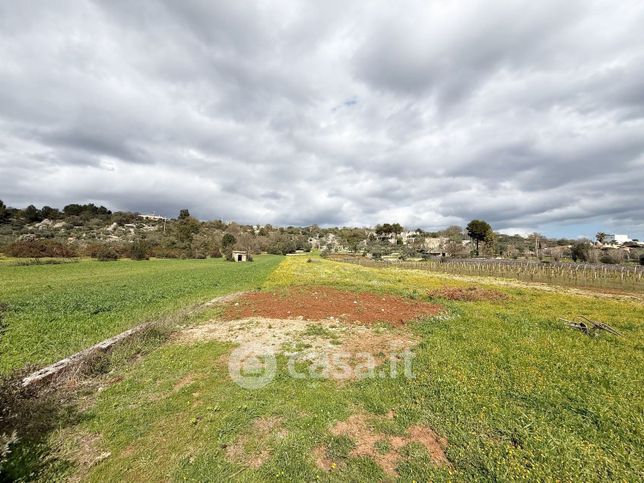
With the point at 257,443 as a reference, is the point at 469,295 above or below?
above

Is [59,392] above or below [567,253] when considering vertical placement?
below

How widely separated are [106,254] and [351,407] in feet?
190

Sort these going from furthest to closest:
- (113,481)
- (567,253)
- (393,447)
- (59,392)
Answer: (567,253)
(59,392)
(393,447)
(113,481)

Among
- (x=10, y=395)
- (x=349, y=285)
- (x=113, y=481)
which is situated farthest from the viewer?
(x=349, y=285)

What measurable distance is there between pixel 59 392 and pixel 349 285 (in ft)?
60.7

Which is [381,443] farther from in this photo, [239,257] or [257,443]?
[239,257]

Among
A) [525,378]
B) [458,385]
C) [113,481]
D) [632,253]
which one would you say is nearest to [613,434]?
[525,378]

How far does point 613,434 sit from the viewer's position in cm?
446

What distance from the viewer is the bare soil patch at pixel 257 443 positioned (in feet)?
13.0

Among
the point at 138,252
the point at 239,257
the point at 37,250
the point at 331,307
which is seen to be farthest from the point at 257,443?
the point at 239,257

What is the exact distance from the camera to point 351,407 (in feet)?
17.4

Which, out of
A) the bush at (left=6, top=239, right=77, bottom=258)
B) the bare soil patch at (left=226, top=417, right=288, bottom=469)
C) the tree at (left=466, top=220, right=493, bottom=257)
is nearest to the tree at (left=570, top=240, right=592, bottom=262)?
the tree at (left=466, top=220, right=493, bottom=257)

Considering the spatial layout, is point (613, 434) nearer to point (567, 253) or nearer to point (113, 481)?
point (113, 481)

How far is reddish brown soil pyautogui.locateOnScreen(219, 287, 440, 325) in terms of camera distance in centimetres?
1251
